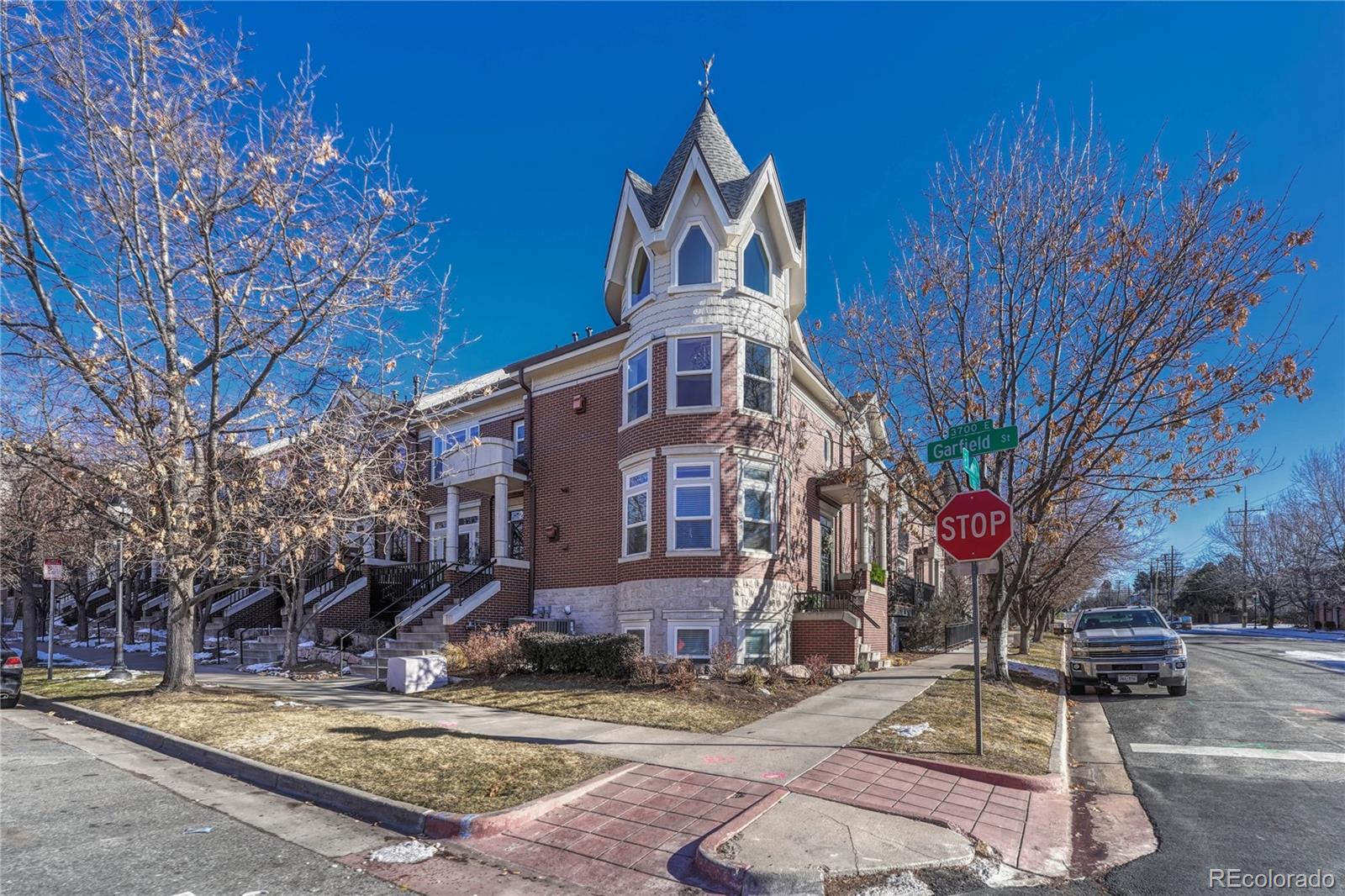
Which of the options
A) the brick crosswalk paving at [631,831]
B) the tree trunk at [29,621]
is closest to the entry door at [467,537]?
the tree trunk at [29,621]

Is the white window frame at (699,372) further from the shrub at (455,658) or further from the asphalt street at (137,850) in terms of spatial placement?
the asphalt street at (137,850)

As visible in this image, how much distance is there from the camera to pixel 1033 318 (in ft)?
44.9

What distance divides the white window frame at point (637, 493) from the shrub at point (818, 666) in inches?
156

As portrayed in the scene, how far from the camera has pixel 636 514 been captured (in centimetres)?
1683

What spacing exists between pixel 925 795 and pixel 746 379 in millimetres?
10624

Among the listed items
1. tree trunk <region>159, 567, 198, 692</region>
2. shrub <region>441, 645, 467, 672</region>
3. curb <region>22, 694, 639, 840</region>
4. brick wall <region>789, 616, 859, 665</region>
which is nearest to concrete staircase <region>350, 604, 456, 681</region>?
shrub <region>441, 645, 467, 672</region>

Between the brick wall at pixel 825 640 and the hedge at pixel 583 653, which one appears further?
the brick wall at pixel 825 640

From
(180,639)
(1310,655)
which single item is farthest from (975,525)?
(1310,655)

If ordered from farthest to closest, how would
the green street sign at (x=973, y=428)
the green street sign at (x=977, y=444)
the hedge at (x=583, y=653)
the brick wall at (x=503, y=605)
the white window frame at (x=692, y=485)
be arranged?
the brick wall at (x=503, y=605), the white window frame at (x=692, y=485), the hedge at (x=583, y=653), the green street sign at (x=973, y=428), the green street sign at (x=977, y=444)

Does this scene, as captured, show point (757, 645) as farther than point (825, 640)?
No

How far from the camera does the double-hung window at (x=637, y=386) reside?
16891 millimetres

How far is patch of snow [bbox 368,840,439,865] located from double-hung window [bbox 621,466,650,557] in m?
10.5

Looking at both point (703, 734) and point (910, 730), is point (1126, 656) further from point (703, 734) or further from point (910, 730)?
point (703, 734)

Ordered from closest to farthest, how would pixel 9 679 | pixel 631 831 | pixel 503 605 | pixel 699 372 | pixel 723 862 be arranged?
pixel 723 862, pixel 631 831, pixel 9 679, pixel 699 372, pixel 503 605
